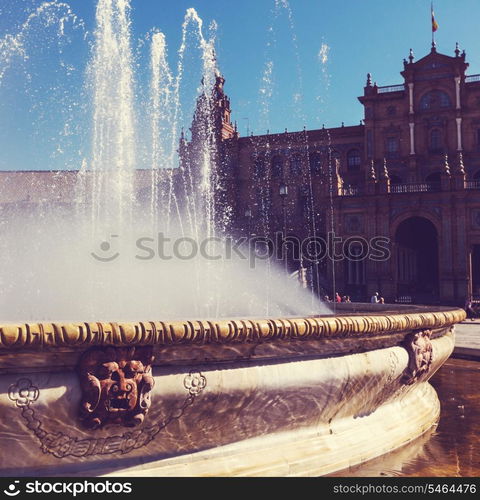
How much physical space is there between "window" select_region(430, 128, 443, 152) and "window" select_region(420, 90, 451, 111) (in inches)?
69.1

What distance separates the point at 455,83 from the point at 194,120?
23.3m

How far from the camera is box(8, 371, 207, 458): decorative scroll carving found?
10.9 feet

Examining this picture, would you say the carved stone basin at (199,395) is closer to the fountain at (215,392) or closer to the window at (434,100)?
the fountain at (215,392)

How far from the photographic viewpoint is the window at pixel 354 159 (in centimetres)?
4688

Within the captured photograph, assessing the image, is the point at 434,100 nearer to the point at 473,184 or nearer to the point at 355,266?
the point at 473,184

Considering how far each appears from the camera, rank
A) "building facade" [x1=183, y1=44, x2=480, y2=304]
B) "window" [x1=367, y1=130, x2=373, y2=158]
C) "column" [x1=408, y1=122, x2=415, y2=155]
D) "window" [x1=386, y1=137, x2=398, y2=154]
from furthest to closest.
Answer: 1. "window" [x1=367, y1=130, x2=373, y2=158]
2. "window" [x1=386, y1=137, x2=398, y2=154]
3. "column" [x1=408, y1=122, x2=415, y2=155]
4. "building facade" [x1=183, y1=44, x2=480, y2=304]

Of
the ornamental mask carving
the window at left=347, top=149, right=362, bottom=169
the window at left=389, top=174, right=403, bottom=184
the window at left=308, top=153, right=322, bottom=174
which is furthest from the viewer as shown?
the window at left=308, top=153, right=322, bottom=174

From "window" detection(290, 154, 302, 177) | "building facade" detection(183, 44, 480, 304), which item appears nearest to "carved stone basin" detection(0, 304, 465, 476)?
"building facade" detection(183, 44, 480, 304)

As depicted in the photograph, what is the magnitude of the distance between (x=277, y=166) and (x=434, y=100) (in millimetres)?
13418

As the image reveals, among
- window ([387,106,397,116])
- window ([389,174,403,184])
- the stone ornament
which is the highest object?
window ([387,106,397,116])

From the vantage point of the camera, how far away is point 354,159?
47094mm

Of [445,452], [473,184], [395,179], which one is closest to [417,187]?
[473,184]

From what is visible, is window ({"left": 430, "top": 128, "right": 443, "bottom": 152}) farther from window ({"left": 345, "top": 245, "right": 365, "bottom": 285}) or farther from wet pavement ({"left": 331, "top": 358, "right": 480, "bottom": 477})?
wet pavement ({"left": 331, "top": 358, "right": 480, "bottom": 477})

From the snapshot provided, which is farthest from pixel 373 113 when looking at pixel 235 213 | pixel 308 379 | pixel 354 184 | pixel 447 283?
pixel 308 379
